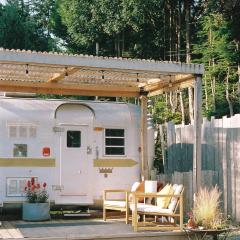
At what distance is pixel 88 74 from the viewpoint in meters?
11.6

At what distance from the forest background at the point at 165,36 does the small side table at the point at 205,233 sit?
13651 mm

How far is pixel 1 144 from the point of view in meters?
12.2

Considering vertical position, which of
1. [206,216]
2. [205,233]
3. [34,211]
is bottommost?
[205,233]

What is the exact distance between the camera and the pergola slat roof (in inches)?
384

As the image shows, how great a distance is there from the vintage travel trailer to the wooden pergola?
1.14ft

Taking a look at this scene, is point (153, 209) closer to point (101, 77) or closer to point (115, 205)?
point (115, 205)

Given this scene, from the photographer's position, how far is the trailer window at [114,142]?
1293 centimetres

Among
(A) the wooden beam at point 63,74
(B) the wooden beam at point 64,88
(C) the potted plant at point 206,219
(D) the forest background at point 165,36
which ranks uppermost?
(D) the forest background at point 165,36

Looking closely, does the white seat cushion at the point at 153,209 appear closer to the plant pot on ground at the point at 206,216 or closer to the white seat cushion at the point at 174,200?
the white seat cushion at the point at 174,200

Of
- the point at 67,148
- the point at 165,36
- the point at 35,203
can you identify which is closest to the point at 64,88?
the point at 67,148

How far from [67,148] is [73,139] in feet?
0.85

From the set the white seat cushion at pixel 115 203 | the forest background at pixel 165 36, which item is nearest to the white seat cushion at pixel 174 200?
the white seat cushion at pixel 115 203

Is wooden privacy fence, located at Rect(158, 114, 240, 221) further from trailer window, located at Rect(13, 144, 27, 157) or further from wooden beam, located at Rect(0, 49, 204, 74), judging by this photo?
trailer window, located at Rect(13, 144, 27, 157)

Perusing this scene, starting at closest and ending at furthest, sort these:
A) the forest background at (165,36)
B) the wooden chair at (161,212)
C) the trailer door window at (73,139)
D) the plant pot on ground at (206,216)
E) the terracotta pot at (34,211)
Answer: the plant pot on ground at (206,216) < the wooden chair at (161,212) < the terracotta pot at (34,211) < the trailer door window at (73,139) < the forest background at (165,36)
